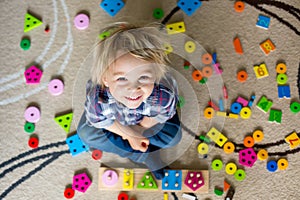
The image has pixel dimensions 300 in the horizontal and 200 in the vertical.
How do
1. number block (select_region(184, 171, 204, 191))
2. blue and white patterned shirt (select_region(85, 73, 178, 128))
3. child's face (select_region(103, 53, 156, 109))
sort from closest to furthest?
child's face (select_region(103, 53, 156, 109)), blue and white patterned shirt (select_region(85, 73, 178, 128)), number block (select_region(184, 171, 204, 191))

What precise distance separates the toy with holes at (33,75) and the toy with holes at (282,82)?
23.3 inches

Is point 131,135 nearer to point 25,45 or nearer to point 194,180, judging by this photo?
point 194,180

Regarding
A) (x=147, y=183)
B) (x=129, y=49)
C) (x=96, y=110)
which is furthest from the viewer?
(x=147, y=183)

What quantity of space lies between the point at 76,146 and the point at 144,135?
0.18m

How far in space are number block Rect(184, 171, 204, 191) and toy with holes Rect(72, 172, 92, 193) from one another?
23 centimetres

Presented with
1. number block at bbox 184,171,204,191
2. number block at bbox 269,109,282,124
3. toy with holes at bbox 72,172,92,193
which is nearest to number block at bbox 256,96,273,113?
number block at bbox 269,109,282,124

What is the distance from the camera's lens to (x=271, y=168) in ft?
2.93

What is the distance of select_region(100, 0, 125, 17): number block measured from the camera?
950 millimetres

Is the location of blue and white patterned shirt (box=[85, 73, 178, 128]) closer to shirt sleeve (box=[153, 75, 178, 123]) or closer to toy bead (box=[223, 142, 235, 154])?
shirt sleeve (box=[153, 75, 178, 123])

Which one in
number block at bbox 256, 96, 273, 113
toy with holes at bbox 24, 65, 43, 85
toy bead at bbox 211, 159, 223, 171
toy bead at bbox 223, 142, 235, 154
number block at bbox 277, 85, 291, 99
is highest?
toy with holes at bbox 24, 65, 43, 85

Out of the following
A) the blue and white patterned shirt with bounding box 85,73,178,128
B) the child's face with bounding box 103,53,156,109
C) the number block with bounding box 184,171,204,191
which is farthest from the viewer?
the number block with bounding box 184,171,204,191

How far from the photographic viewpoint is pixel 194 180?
0.88 meters

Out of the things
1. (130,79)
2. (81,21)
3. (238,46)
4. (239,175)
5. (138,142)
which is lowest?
(239,175)

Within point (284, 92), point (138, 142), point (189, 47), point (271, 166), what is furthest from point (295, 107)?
point (138, 142)
